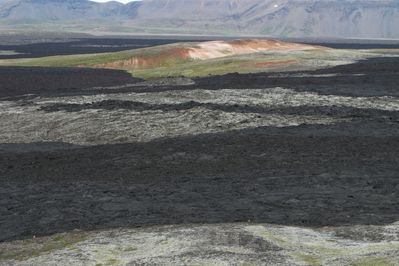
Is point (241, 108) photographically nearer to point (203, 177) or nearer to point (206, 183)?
point (203, 177)

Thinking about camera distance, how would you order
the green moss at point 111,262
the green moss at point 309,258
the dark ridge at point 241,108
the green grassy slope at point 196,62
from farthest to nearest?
the green grassy slope at point 196,62 < the dark ridge at point 241,108 < the green moss at point 111,262 < the green moss at point 309,258

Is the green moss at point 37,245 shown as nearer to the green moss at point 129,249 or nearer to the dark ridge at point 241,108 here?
the green moss at point 129,249

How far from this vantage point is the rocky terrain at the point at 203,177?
2219 centimetres

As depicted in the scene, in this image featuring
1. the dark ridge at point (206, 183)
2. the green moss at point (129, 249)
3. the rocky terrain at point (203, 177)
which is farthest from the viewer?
the dark ridge at point (206, 183)

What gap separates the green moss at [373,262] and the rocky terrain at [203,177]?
32 millimetres

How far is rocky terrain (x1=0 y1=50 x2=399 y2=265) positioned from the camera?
72.8ft

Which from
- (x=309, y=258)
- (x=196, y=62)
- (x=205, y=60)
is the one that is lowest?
(x=196, y=62)

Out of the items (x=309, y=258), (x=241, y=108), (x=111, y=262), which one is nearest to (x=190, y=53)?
(x=241, y=108)

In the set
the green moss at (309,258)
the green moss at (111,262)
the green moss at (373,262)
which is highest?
the green moss at (373,262)

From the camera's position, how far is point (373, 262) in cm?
1944

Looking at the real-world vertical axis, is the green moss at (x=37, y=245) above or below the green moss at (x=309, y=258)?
below

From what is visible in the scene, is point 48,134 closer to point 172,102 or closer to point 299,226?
point 172,102

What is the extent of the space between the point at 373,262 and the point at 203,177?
15.0 m

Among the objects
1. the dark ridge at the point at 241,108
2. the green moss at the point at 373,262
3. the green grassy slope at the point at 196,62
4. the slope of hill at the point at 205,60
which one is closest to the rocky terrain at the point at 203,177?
the green moss at the point at 373,262
